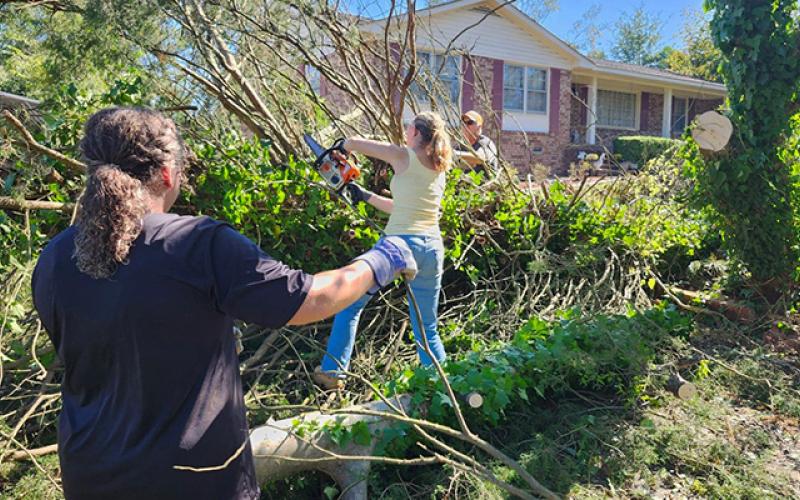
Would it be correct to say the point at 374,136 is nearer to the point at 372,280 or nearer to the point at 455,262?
the point at 455,262

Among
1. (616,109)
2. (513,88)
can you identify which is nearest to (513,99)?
(513,88)

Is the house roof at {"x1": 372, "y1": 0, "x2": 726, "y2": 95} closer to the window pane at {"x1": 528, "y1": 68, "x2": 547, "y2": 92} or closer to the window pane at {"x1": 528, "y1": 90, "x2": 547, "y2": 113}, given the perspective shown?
the window pane at {"x1": 528, "y1": 68, "x2": 547, "y2": 92}

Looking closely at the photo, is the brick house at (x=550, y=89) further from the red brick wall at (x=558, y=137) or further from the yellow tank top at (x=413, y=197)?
the yellow tank top at (x=413, y=197)

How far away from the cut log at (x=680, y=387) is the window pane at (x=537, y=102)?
1585 cm

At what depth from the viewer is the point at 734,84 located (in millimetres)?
4672

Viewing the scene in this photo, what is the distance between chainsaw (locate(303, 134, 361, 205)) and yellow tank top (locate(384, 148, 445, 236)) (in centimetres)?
49

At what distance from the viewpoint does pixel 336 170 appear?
13.7 feet

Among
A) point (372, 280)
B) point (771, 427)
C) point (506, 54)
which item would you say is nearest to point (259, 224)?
point (372, 280)

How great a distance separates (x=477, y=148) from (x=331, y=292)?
4533 millimetres

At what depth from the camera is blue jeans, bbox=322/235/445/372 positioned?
145 inches

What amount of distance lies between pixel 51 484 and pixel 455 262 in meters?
3.02

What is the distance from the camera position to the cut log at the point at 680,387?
3.64m

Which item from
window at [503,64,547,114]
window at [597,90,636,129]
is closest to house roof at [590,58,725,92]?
window at [597,90,636,129]

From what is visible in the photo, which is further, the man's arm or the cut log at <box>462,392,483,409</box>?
the cut log at <box>462,392,483,409</box>
